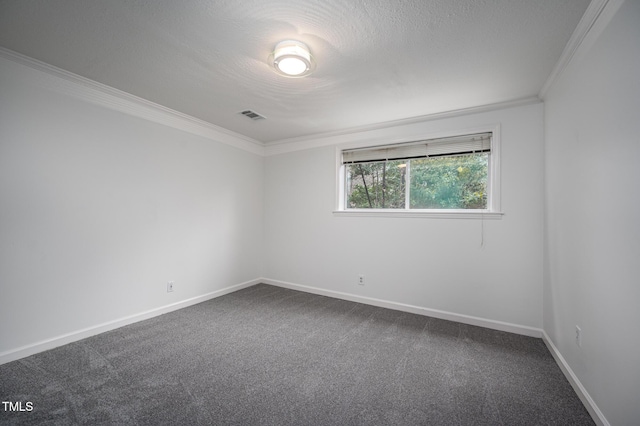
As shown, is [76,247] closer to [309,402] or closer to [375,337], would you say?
[309,402]

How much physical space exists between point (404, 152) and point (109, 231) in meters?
3.53

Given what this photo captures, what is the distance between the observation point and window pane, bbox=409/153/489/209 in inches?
124

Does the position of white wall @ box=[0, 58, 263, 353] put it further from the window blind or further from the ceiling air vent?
the window blind

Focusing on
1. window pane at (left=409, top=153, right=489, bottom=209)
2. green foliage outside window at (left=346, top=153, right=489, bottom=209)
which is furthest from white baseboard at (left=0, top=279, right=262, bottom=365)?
window pane at (left=409, top=153, right=489, bottom=209)

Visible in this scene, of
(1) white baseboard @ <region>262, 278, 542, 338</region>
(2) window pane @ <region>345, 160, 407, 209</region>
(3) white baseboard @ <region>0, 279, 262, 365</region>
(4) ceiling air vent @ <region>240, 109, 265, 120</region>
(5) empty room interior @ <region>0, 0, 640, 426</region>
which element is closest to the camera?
(5) empty room interior @ <region>0, 0, 640, 426</region>

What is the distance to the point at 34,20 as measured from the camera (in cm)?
173

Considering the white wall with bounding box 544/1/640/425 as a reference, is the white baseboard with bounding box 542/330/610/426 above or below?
below

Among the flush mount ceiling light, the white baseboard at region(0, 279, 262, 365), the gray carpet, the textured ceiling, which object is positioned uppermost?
the textured ceiling

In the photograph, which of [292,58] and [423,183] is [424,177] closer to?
[423,183]

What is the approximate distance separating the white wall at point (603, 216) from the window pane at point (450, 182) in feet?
2.97

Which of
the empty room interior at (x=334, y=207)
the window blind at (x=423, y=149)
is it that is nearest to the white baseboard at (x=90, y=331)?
the empty room interior at (x=334, y=207)

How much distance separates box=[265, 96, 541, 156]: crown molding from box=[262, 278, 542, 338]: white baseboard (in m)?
2.25

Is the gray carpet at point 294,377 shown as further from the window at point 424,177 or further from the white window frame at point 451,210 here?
the window at point 424,177

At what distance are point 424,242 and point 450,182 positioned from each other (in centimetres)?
82
